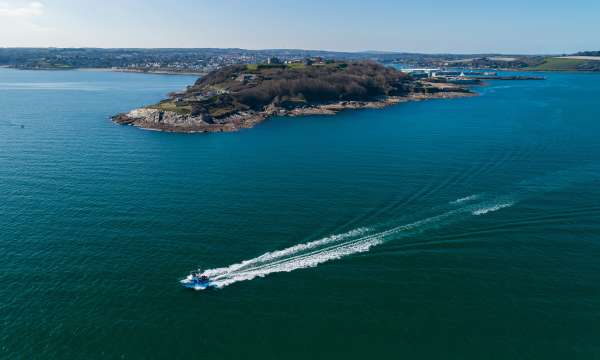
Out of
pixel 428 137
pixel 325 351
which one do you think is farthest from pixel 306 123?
pixel 325 351

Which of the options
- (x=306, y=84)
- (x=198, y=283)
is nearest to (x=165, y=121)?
(x=306, y=84)

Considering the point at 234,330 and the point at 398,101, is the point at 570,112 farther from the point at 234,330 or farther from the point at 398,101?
the point at 234,330

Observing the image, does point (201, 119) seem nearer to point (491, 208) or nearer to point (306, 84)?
point (306, 84)

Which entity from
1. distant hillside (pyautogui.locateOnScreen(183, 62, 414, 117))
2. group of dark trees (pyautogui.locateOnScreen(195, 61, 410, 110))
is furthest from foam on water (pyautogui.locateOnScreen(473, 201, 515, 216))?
group of dark trees (pyautogui.locateOnScreen(195, 61, 410, 110))

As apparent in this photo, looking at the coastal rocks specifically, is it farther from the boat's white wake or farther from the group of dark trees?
the boat's white wake

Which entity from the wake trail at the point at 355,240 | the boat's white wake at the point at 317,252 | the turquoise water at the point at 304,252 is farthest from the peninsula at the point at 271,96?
the boat's white wake at the point at 317,252

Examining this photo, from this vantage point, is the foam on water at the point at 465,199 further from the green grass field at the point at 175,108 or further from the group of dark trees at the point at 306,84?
the group of dark trees at the point at 306,84
